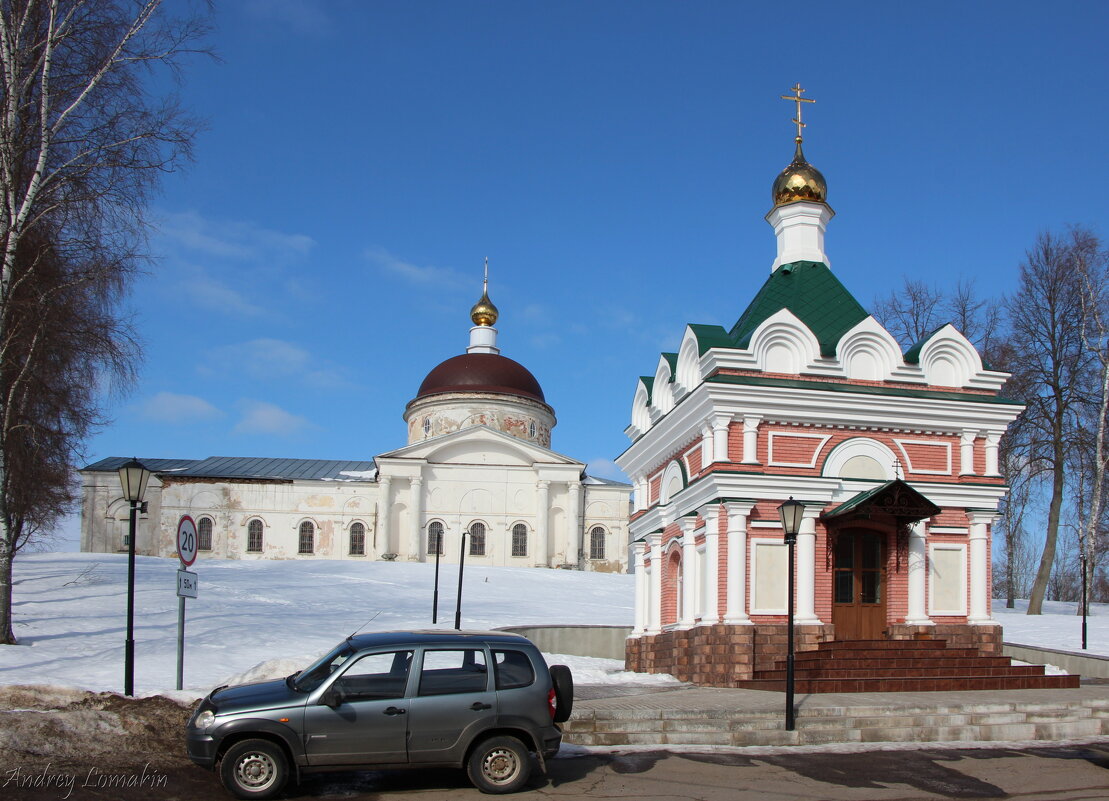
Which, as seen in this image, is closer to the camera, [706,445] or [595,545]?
[706,445]

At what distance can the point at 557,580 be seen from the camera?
145ft

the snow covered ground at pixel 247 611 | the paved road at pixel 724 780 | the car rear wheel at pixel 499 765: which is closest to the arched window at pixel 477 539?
the snow covered ground at pixel 247 611

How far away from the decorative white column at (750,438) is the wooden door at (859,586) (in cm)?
208

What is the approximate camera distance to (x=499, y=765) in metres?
9.02

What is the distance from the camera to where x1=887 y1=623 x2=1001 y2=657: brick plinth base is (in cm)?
1750

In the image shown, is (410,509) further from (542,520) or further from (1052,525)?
(1052,525)

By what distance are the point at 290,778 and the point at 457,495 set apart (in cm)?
4445

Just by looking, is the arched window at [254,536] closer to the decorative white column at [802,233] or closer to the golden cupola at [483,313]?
the golden cupola at [483,313]

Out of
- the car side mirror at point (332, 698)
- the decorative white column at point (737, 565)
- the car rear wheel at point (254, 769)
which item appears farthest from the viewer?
the decorative white column at point (737, 565)

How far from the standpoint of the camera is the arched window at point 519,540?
52781 mm

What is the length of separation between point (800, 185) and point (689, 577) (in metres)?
8.34

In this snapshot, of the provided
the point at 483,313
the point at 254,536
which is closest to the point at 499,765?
the point at 254,536

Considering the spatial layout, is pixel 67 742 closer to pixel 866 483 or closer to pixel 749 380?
pixel 749 380

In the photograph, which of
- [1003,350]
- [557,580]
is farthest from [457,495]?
[1003,350]
